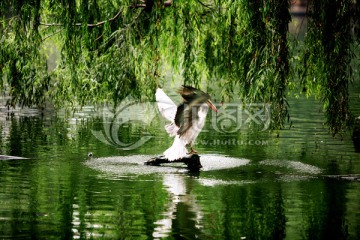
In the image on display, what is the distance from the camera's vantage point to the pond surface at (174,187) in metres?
11.0

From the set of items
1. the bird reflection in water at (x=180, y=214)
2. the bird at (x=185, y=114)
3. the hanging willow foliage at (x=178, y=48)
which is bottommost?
the bird reflection in water at (x=180, y=214)

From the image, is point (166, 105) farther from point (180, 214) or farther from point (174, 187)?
point (180, 214)

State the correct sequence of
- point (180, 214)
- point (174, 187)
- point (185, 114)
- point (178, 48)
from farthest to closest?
point (178, 48), point (185, 114), point (174, 187), point (180, 214)

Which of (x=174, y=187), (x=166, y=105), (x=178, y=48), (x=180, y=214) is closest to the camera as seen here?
(x=180, y=214)

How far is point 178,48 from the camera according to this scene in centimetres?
1661

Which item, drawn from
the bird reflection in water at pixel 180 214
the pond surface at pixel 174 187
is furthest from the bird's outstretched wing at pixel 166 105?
the bird reflection in water at pixel 180 214

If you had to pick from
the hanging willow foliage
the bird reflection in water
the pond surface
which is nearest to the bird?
the pond surface

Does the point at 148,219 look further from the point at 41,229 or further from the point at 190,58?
the point at 190,58

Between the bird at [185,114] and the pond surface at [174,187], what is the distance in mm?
452

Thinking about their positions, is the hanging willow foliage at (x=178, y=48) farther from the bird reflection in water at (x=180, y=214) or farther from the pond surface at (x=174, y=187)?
the bird reflection in water at (x=180, y=214)

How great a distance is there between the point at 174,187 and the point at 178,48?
3.36 m

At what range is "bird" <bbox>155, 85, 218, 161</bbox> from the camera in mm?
14758

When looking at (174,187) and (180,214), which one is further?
(174,187)

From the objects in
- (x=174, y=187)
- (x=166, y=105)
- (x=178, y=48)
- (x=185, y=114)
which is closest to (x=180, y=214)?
(x=174, y=187)
